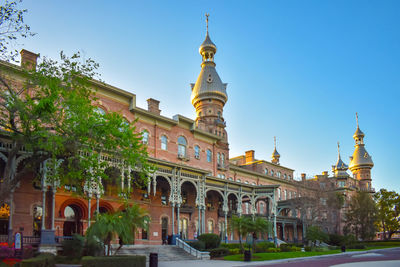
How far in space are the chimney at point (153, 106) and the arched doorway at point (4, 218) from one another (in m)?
16.5

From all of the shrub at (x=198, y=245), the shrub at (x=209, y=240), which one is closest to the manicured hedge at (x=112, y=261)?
the shrub at (x=198, y=245)

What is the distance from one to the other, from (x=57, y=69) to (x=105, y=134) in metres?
4.40

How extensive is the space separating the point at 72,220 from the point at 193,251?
30.7 feet

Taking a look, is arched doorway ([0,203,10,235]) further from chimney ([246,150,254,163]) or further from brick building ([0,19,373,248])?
chimney ([246,150,254,163])

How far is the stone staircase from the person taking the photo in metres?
25.5

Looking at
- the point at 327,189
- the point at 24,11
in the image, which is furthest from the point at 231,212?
the point at 24,11

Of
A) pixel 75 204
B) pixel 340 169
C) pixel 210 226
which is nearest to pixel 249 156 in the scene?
pixel 210 226

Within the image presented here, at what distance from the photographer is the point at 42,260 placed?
1620 cm

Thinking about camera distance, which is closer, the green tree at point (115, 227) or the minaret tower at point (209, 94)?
the green tree at point (115, 227)

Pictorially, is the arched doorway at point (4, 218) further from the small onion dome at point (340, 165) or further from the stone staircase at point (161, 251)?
the small onion dome at point (340, 165)

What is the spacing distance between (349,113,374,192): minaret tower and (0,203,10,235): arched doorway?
8207 cm

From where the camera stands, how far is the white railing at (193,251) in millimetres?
28031

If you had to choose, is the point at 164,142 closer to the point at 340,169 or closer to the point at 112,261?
the point at 112,261

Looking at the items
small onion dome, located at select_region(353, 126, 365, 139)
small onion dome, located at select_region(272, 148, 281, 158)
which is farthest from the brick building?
small onion dome, located at select_region(353, 126, 365, 139)
